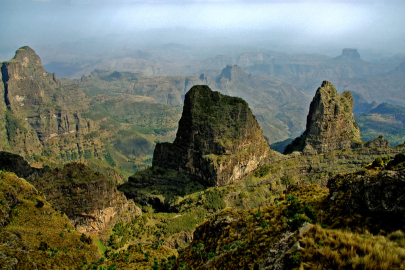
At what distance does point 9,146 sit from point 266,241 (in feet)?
669

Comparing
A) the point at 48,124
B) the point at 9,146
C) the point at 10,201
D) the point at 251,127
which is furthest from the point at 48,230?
the point at 48,124

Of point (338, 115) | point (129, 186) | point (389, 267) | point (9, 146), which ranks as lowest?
point (9, 146)

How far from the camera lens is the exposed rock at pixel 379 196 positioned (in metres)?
13.3

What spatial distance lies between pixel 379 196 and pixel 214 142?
5985cm

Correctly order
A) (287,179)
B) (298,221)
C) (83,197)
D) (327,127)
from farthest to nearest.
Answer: (327,127), (287,179), (83,197), (298,221)

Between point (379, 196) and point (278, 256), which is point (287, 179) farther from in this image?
point (278, 256)

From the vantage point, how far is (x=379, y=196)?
46.8 feet

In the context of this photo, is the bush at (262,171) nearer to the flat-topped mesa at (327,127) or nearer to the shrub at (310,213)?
the flat-topped mesa at (327,127)

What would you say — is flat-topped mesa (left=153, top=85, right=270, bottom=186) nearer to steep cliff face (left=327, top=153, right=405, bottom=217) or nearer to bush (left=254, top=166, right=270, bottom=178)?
→ bush (left=254, top=166, right=270, bottom=178)

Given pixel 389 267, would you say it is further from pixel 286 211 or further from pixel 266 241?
pixel 286 211

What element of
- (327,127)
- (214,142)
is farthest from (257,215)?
(327,127)

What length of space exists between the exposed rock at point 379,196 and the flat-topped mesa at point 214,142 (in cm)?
5470

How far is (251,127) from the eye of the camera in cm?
7894

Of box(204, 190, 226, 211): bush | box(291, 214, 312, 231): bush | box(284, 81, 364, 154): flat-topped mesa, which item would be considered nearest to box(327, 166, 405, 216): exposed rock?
box(291, 214, 312, 231): bush
